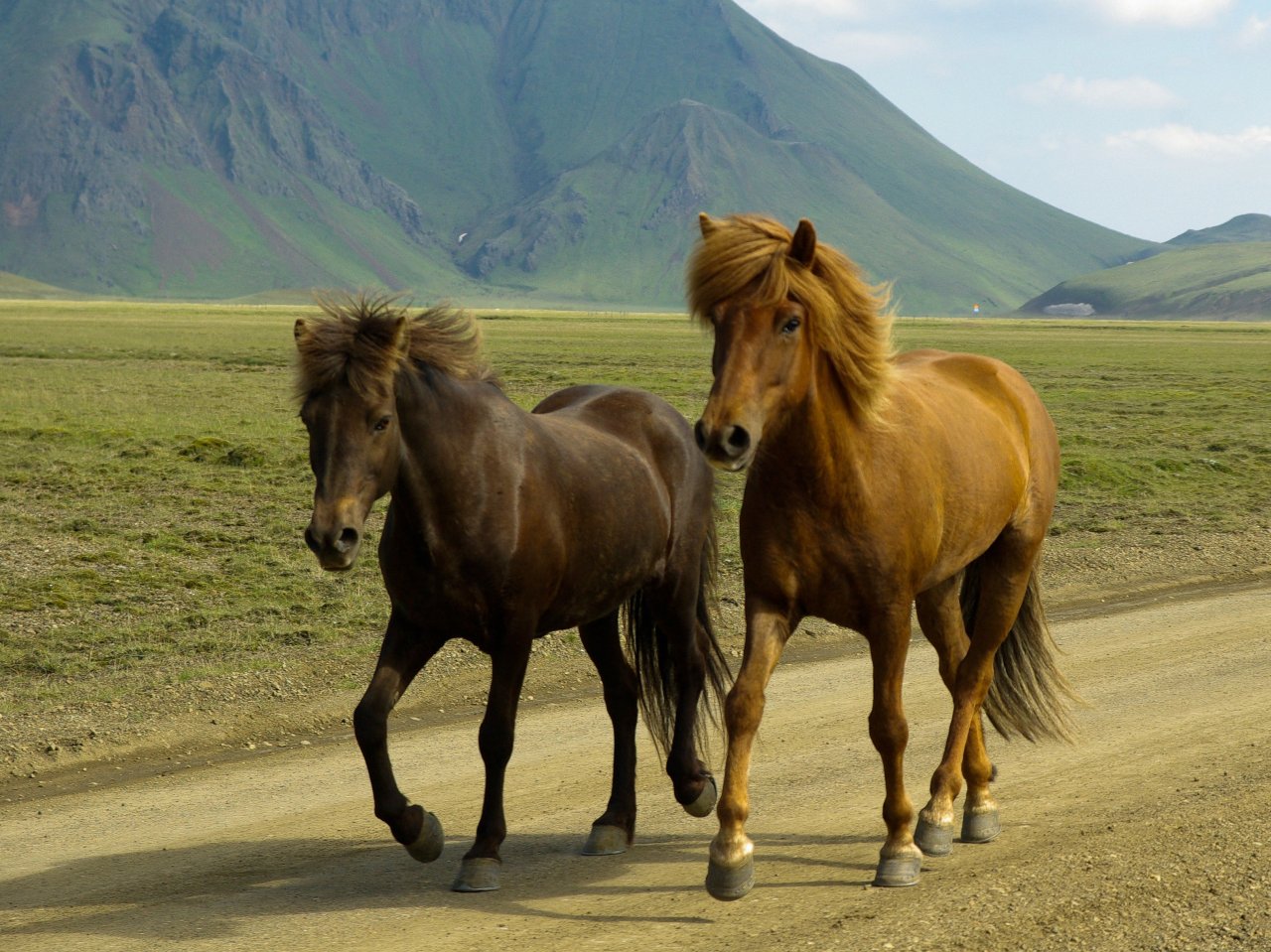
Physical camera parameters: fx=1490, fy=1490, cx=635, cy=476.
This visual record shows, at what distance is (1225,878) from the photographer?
589cm

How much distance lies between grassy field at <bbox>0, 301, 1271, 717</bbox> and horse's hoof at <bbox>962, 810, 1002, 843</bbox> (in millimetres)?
3530

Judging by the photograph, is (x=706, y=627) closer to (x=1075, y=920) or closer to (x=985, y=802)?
(x=985, y=802)

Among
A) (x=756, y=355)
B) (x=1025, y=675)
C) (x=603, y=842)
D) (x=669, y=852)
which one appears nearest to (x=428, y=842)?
(x=603, y=842)

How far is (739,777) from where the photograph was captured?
5.60 meters

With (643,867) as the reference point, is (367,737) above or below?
above

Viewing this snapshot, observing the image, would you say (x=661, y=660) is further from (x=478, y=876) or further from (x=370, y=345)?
(x=370, y=345)

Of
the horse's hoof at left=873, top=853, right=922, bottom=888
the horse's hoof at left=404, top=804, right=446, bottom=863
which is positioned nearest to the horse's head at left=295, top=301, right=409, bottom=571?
the horse's hoof at left=404, top=804, right=446, bottom=863

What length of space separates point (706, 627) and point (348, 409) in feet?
8.73

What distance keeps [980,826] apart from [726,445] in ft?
8.38

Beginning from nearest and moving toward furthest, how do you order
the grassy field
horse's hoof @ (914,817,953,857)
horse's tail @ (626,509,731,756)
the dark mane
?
1. the dark mane
2. horse's hoof @ (914,817,953,857)
3. horse's tail @ (626,509,731,756)
4. the grassy field

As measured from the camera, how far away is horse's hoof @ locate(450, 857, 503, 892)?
6.02 meters

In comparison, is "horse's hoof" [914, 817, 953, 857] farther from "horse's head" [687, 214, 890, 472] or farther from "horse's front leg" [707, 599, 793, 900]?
"horse's head" [687, 214, 890, 472]

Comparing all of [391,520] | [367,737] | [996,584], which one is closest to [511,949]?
[367,737]

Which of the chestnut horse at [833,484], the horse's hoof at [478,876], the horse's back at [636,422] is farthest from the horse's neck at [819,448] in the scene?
the horse's hoof at [478,876]
